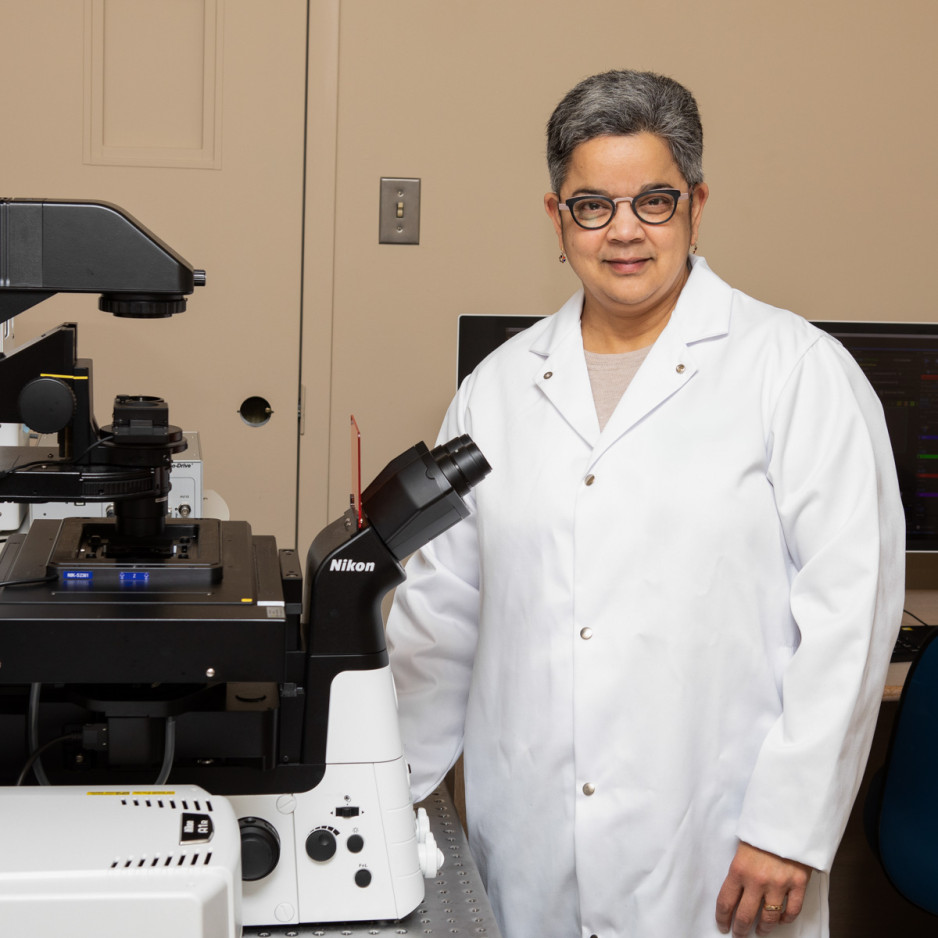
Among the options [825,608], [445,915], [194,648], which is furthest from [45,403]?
[825,608]

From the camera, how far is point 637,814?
1.22m

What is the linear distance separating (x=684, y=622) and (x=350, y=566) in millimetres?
472

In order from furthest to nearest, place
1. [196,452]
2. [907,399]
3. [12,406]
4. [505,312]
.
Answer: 1. [505,312]
2. [907,399]
3. [196,452]
4. [12,406]

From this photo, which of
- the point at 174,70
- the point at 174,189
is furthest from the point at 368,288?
the point at 174,70

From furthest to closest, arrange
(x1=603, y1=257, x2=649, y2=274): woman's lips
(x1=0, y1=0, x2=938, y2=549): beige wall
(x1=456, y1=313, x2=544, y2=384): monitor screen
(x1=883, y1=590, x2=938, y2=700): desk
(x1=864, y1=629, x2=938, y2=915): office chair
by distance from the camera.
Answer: (x1=0, y1=0, x2=938, y2=549): beige wall → (x1=456, y1=313, x2=544, y2=384): monitor screen → (x1=883, y1=590, x2=938, y2=700): desk → (x1=864, y1=629, x2=938, y2=915): office chair → (x1=603, y1=257, x2=649, y2=274): woman's lips

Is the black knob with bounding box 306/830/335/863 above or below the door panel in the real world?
below

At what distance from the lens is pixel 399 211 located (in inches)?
88.5

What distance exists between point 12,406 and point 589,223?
0.68m

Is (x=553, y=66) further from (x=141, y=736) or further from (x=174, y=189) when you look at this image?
(x=141, y=736)

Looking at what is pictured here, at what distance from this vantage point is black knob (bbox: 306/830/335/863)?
0.87 m

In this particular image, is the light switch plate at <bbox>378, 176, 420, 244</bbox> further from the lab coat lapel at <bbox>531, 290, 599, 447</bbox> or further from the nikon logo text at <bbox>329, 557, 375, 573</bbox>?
the nikon logo text at <bbox>329, 557, 375, 573</bbox>

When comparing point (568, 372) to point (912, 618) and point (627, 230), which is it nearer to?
point (627, 230)

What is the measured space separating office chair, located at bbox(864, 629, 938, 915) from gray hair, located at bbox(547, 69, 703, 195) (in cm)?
82

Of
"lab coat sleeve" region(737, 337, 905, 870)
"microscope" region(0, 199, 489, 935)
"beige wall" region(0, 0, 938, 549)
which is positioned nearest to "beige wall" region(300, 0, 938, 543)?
"beige wall" region(0, 0, 938, 549)
